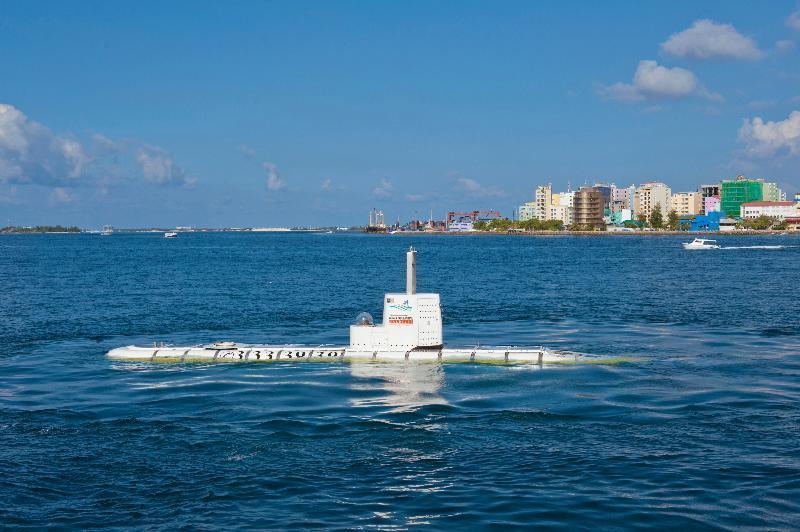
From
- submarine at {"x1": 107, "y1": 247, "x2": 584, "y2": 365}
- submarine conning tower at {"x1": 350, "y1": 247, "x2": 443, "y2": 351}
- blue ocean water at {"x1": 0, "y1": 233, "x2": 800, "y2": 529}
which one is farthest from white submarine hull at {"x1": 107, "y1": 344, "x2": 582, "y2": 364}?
blue ocean water at {"x1": 0, "y1": 233, "x2": 800, "y2": 529}

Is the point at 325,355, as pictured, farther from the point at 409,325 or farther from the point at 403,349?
the point at 409,325

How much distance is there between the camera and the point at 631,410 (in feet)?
96.0

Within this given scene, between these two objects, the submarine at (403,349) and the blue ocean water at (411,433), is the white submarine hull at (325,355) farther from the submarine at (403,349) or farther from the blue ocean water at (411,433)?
the blue ocean water at (411,433)

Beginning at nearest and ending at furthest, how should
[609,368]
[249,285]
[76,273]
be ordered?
[609,368] < [249,285] < [76,273]

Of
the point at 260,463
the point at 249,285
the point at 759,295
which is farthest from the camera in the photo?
the point at 249,285

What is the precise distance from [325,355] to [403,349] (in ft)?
14.3

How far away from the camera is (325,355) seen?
131 ft

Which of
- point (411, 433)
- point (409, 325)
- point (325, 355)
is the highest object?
point (409, 325)

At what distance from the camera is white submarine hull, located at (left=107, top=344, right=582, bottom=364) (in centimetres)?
3859

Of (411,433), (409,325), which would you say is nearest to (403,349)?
(409,325)

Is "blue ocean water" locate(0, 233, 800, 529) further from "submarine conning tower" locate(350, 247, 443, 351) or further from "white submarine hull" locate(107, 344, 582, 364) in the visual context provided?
"submarine conning tower" locate(350, 247, 443, 351)

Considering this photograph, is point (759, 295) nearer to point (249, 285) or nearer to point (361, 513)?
point (249, 285)

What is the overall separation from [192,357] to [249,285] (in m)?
54.4

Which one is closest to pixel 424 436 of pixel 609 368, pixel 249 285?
pixel 609 368
